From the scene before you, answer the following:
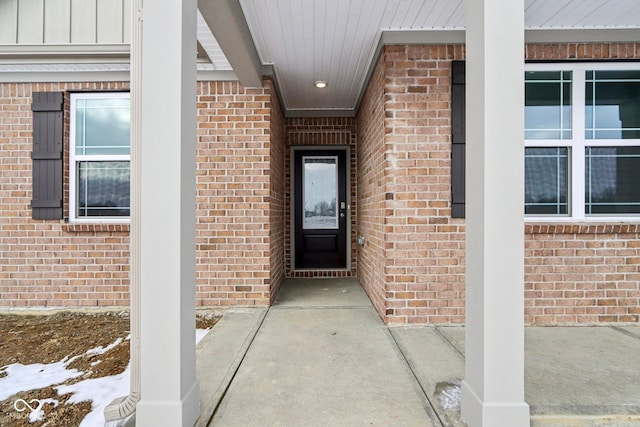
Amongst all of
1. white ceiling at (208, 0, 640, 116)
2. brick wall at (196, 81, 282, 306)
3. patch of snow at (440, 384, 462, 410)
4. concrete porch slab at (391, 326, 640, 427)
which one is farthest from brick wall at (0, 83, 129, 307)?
patch of snow at (440, 384, 462, 410)

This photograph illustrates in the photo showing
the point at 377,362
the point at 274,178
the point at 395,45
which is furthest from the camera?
the point at 274,178

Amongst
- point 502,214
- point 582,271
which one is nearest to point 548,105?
point 582,271

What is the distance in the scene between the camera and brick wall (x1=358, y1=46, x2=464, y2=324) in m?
2.98

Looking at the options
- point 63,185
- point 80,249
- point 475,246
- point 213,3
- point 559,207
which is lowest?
point 80,249

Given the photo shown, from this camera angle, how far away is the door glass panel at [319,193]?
521 centimetres

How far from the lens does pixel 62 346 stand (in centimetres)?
267

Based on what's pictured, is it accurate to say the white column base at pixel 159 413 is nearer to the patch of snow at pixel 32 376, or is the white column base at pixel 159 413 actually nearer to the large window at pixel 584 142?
the patch of snow at pixel 32 376

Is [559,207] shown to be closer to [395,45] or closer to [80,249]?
[395,45]

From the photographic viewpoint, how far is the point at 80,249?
3.65 m

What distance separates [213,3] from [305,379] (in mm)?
2539

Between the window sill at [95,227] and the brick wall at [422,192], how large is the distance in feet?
9.59

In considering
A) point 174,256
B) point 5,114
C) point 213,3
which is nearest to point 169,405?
point 174,256

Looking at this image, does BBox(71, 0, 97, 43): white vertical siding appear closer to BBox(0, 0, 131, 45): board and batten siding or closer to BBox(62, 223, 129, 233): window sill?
BBox(0, 0, 131, 45): board and batten siding

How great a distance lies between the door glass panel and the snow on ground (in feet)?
11.2
